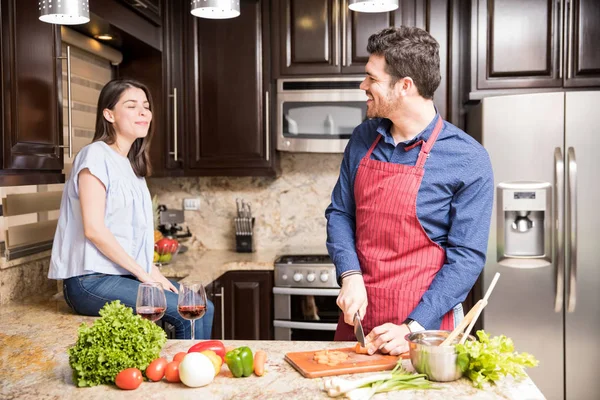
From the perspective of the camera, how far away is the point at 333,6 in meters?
4.07

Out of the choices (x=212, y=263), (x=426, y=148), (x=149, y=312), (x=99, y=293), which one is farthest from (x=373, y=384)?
(x=212, y=263)

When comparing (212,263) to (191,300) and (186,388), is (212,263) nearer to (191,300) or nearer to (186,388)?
(191,300)

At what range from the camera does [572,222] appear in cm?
355

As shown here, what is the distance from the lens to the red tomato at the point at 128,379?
60.3 inches

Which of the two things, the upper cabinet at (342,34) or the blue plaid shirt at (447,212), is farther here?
the upper cabinet at (342,34)

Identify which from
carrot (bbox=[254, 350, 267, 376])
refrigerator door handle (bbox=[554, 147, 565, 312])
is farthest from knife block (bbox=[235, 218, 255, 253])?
carrot (bbox=[254, 350, 267, 376])

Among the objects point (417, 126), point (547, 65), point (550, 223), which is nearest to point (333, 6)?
point (547, 65)

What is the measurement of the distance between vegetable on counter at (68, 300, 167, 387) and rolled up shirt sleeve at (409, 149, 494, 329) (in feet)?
2.52

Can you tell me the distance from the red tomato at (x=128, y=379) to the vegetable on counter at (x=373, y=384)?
0.42 meters

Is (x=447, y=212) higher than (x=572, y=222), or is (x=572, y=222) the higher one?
(x=447, y=212)

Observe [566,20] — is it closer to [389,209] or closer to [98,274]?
[389,209]

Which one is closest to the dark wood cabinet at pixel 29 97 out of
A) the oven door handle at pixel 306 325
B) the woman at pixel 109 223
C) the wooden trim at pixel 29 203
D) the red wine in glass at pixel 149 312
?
the woman at pixel 109 223

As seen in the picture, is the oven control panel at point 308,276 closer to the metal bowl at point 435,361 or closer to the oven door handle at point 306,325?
the oven door handle at point 306,325

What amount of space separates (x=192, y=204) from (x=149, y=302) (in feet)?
9.57
